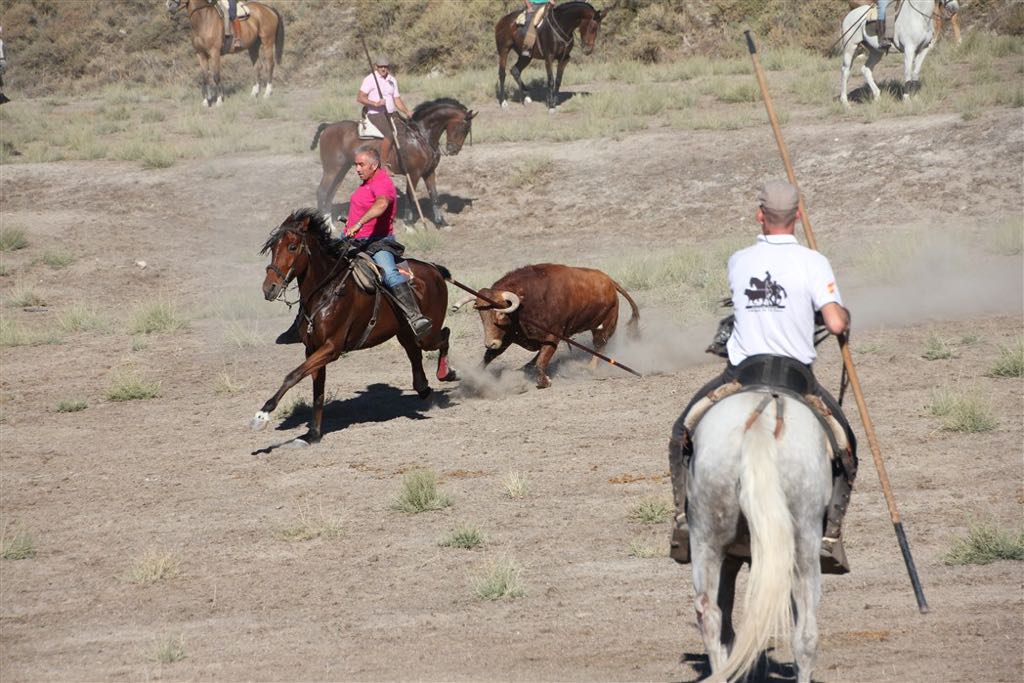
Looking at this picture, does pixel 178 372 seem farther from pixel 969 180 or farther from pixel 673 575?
pixel 969 180

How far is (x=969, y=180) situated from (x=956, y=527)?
14527 millimetres

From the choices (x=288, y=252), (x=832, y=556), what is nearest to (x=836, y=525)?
(x=832, y=556)

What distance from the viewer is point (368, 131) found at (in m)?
25.3

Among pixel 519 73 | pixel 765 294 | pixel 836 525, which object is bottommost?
pixel 836 525

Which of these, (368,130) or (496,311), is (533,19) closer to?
(368,130)

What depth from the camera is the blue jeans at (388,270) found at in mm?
13469

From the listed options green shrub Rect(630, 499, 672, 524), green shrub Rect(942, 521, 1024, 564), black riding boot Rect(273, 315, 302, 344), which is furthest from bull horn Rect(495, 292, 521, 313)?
green shrub Rect(942, 521, 1024, 564)

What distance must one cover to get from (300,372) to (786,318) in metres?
7.22

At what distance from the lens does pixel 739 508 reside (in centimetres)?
611

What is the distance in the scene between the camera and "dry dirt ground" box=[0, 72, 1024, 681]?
7.99m

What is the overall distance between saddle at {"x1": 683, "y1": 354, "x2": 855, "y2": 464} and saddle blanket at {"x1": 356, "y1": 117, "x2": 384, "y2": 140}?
19423mm

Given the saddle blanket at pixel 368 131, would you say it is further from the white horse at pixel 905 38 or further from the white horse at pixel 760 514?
the white horse at pixel 760 514

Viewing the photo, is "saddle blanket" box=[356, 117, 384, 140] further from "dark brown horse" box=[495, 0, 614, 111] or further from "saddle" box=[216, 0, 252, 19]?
"saddle" box=[216, 0, 252, 19]

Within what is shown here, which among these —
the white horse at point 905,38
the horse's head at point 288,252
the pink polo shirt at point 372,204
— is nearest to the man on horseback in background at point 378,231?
the pink polo shirt at point 372,204
